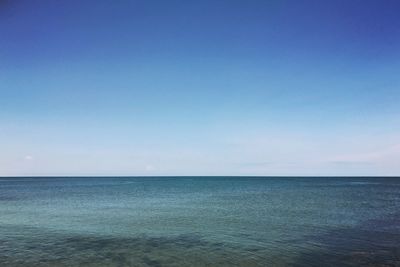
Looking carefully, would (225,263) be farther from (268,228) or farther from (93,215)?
(93,215)

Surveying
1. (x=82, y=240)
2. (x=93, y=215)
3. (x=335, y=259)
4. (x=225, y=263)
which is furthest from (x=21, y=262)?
(x=93, y=215)

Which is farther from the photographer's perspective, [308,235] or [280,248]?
[308,235]

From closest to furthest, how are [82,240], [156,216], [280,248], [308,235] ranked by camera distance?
[280,248] < [82,240] < [308,235] < [156,216]

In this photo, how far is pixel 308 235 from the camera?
27156 mm

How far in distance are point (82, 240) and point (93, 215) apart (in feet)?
53.7

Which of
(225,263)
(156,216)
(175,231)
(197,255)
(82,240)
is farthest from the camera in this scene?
(156,216)

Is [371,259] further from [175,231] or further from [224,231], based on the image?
[175,231]

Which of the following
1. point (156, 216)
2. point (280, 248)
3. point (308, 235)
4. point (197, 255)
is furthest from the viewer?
point (156, 216)

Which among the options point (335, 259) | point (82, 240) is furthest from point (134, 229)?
point (335, 259)

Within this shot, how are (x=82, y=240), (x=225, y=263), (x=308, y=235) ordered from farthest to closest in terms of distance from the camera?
(x=308, y=235)
(x=82, y=240)
(x=225, y=263)

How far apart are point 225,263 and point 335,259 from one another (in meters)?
6.18

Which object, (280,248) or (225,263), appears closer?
(225,263)

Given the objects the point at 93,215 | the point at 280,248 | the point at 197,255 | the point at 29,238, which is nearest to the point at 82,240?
the point at 29,238

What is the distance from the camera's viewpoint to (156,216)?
39344mm
